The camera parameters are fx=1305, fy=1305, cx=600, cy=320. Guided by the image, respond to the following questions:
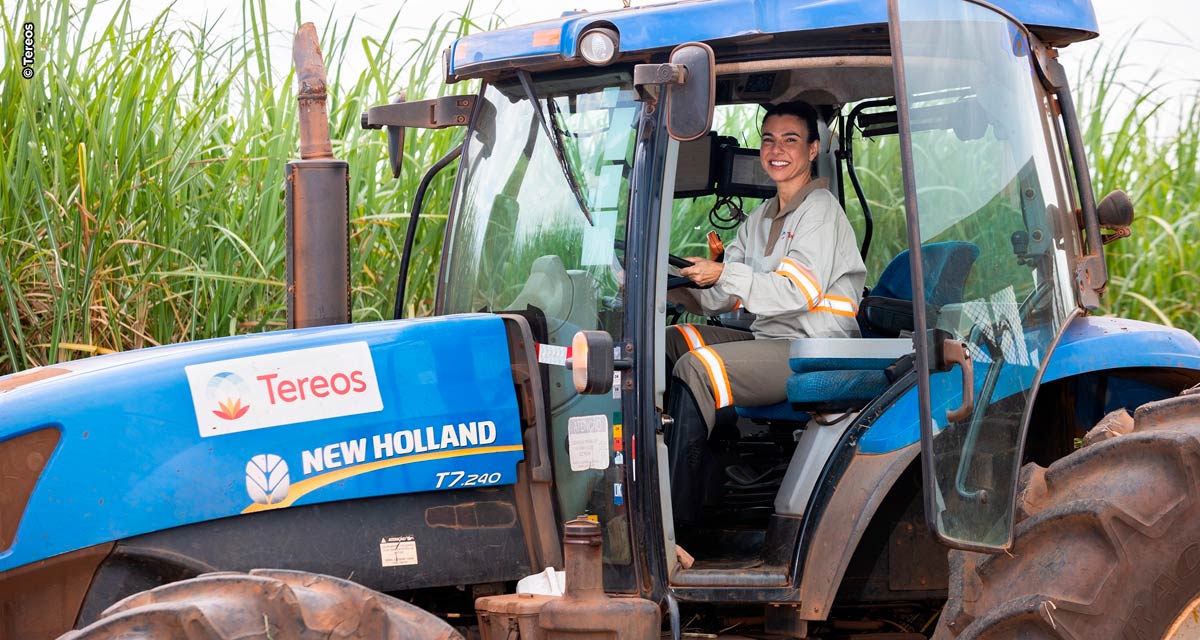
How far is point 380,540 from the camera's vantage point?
10.8ft

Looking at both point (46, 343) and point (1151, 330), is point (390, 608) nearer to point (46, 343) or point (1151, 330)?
point (1151, 330)

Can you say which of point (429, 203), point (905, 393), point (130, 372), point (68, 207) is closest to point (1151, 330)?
point (905, 393)

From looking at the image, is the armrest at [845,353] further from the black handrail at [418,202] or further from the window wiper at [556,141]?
the black handrail at [418,202]

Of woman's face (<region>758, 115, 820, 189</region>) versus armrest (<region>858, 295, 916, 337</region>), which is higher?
woman's face (<region>758, 115, 820, 189</region>)

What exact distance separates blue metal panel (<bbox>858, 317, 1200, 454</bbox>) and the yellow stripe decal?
1.03 meters

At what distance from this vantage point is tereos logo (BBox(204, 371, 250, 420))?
3172 millimetres

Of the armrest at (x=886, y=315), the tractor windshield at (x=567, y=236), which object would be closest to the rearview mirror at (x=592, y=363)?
the tractor windshield at (x=567, y=236)

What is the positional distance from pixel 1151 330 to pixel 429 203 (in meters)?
3.66

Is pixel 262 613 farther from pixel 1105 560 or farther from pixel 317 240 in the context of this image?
pixel 1105 560

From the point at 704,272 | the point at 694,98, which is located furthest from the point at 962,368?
the point at 694,98

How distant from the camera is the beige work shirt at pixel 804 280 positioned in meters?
3.66

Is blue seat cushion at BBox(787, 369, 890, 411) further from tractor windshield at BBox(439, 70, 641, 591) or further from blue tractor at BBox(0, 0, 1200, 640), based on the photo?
tractor windshield at BBox(439, 70, 641, 591)

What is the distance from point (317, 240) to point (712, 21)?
4.82 ft

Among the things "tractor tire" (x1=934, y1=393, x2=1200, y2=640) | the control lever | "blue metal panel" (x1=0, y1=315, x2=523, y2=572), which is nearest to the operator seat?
the control lever
